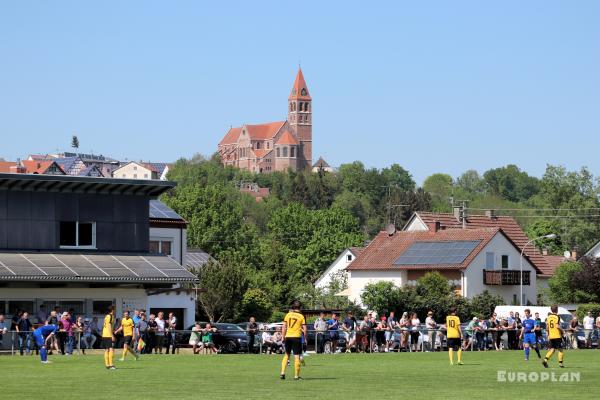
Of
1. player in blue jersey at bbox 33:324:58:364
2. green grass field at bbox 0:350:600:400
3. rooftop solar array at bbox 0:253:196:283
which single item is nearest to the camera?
green grass field at bbox 0:350:600:400

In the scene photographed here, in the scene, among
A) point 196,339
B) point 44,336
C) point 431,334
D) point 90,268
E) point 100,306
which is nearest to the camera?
point 44,336

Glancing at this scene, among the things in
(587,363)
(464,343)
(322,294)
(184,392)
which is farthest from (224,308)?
(184,392)

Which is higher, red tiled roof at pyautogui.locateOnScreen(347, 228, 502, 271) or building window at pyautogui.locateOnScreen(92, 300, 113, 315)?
red tiled roof at pyautogui.locateOnScreen(347, 228, 502, 271)

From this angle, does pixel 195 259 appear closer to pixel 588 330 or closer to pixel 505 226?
pixel 505 226

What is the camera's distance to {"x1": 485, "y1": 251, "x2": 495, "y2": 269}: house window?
91625mm

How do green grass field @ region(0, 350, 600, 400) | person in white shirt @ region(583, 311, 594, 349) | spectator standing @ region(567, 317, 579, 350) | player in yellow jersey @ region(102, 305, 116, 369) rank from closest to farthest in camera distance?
green grass field @ region(0, 350, 600, 400)
player in yellow jersey @ region(102, 305, 116, 369)
spectator standing @ region(567, 317, 579, 350)
person in white shirt @ region(583, 311, 594, 349)

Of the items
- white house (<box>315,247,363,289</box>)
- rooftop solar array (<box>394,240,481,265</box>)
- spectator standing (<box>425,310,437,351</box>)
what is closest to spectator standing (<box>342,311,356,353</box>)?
spectator standing (<box>425,310,437,351</box>)

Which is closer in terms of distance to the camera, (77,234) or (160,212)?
(77,234)

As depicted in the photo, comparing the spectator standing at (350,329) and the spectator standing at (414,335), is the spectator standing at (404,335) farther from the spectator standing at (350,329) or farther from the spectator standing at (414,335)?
the spectator standing at (350,329)

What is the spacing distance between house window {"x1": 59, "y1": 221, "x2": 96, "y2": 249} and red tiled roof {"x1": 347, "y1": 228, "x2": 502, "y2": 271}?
38.3 meters

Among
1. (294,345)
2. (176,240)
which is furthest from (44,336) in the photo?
(176,240)

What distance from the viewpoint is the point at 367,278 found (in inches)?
3834

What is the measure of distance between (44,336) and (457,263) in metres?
52.9

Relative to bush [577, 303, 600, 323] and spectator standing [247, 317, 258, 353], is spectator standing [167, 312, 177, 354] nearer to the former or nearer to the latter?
spectator standing [247, 317, 258, 353]
